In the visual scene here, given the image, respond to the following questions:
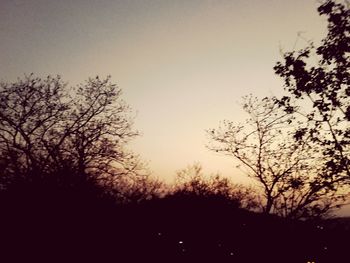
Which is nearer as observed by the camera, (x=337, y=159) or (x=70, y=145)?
(x=337, y=159)

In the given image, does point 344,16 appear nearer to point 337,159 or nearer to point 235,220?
point 337,159

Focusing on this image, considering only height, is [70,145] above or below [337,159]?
above

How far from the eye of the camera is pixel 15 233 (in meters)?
17.5

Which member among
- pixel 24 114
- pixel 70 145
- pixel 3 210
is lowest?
pixel 3 210

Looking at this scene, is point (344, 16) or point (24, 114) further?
point (24, 114)

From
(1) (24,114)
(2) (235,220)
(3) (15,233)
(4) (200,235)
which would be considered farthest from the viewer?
(2) (235,220)

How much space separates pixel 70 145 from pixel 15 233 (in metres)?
9.88

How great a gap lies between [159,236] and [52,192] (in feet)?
42.1

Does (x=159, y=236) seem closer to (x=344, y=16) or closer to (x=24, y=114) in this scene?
(x=24, y=114)

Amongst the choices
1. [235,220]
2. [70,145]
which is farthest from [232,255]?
[70,145]

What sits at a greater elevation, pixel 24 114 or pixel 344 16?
pixel 24 114

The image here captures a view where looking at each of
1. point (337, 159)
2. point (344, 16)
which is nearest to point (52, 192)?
point (337, 159)

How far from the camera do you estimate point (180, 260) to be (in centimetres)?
3022

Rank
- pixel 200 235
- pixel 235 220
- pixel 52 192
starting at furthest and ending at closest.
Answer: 1. pixel 235 220
2. pixel 200 235
3. pixel 52 192
